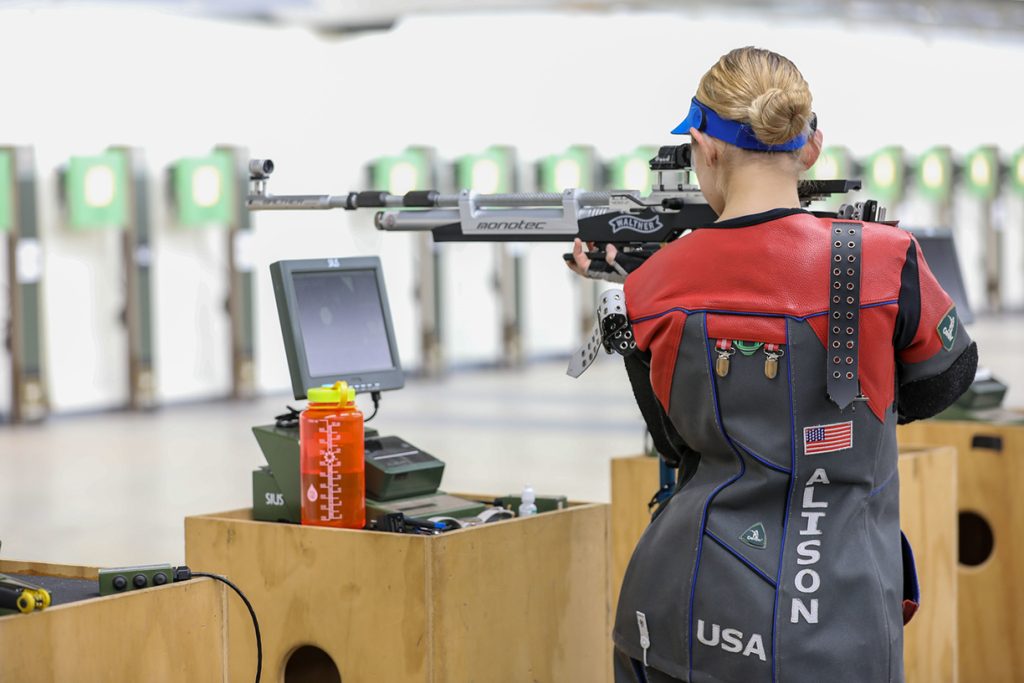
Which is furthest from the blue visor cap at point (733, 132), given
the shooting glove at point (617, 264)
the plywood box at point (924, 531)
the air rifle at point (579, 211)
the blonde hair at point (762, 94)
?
the plywood box at point (924, 531)

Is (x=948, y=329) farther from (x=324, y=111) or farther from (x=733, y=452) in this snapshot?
(x=324, y=111)

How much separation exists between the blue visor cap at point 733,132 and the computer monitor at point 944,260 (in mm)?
2089

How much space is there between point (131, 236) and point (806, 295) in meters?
7.87

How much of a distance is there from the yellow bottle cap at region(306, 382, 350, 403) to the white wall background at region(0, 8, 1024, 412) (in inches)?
265

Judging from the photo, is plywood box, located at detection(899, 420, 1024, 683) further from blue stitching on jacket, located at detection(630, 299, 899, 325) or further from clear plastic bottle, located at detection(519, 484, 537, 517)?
blue stitching on jacket, located at detection(630, 299, 899, 325)

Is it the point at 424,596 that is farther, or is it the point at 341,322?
the point at 341,322

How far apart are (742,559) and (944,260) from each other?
2.27 m

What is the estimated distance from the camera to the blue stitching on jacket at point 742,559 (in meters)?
1.69

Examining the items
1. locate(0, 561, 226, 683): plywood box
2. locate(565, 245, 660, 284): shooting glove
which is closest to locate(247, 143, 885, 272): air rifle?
locate(565, 245, 660, 284): shooting glove

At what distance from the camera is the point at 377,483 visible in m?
2.49

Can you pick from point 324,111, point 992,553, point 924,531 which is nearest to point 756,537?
point 924,531

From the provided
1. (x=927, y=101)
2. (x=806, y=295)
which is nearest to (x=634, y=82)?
(x=927, y=101)

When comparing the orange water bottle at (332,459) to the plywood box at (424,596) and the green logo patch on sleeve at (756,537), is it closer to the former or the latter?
the plywood box at (424,596)

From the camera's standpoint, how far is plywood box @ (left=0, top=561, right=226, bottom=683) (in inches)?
67.2
